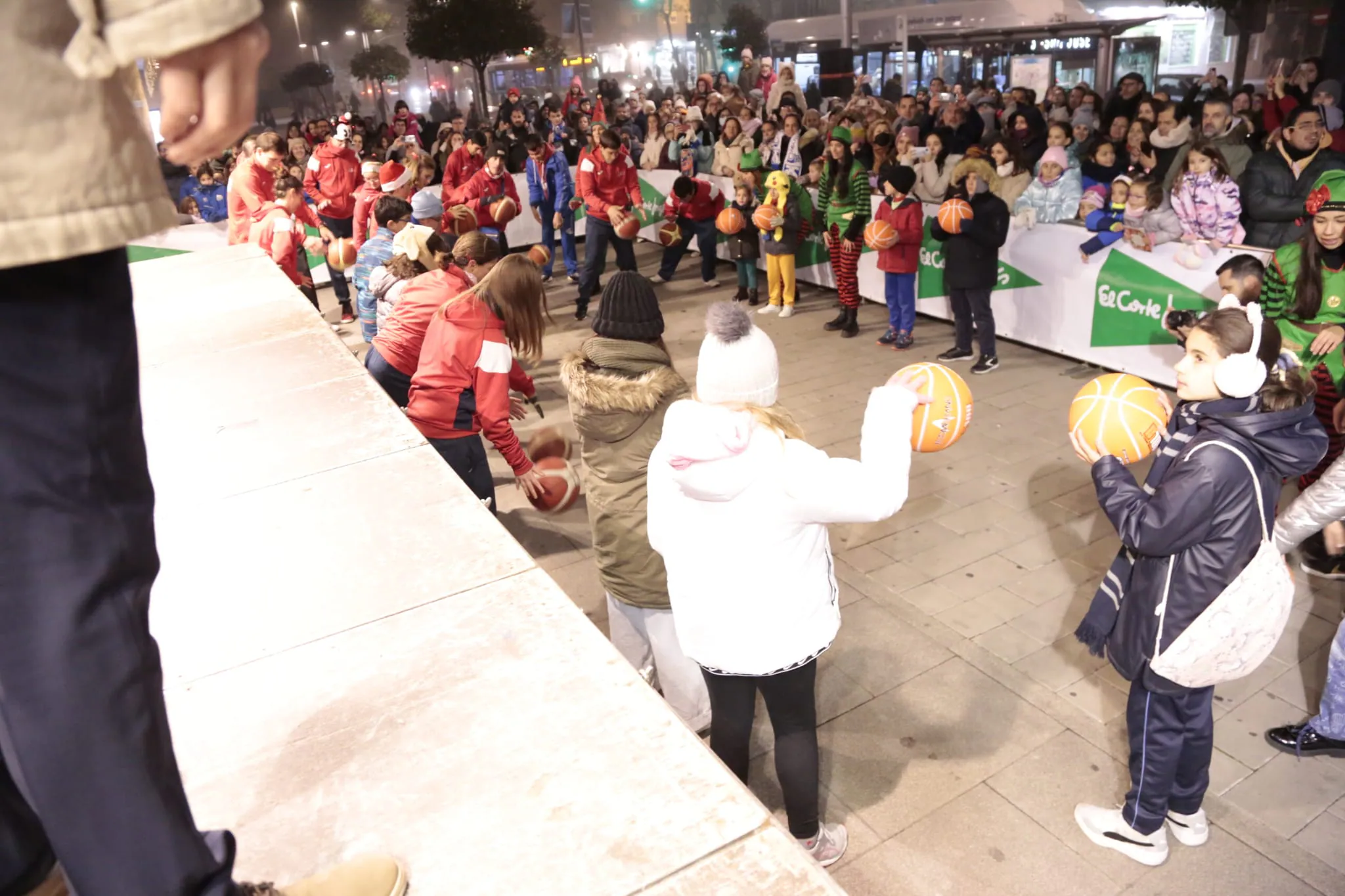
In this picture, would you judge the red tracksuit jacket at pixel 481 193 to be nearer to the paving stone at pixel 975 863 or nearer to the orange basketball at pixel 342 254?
the orange basketball at pixel 342 254

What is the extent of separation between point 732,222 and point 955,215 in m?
3.48

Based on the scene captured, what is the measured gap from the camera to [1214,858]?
11.8 ft

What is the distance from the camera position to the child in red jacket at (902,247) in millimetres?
9539

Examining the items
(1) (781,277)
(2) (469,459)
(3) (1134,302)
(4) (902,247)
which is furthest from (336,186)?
(3) (1134,302)

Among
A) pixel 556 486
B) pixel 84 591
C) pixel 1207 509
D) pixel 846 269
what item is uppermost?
pixel 84 591

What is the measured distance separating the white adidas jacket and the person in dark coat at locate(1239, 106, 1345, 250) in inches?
276

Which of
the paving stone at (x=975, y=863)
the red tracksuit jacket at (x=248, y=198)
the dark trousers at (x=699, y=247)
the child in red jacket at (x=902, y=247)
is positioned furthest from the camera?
the dark trousers at (x=699, y=247)

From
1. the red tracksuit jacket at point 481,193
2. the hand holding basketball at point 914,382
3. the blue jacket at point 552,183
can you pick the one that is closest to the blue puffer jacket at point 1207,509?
the hand holding basketball at point 914,382

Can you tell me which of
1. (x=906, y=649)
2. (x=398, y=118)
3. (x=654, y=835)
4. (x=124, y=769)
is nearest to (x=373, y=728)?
(x=654, y=835)

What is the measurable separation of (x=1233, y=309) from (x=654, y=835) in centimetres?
267

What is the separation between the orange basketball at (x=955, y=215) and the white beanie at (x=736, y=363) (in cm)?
651

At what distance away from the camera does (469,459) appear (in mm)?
5574

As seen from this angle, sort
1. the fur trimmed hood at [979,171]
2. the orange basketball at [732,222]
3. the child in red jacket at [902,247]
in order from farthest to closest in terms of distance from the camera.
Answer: the orange basketball at [732,222] → the child in red jacket at [902,247] → the fur trimmed hood at [979,171]

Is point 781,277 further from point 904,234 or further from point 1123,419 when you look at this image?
point 1123,419
